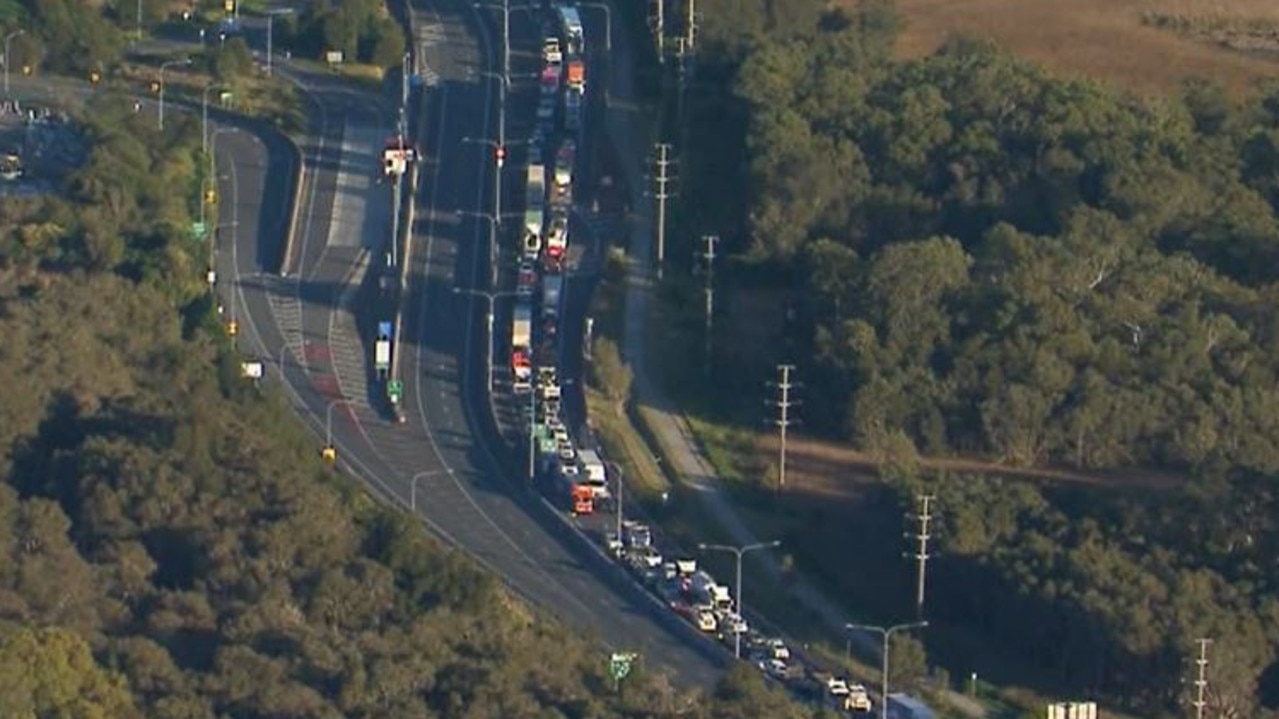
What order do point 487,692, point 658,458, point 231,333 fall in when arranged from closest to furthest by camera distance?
1. point 487,692
2. point 658,458
3. point 231,333

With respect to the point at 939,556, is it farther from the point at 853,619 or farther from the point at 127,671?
the point at 127,671

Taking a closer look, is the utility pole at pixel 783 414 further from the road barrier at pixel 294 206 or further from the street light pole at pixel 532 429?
the road barrier at pixel 294 206

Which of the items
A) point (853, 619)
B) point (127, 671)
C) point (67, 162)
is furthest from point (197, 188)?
point (127, 671)

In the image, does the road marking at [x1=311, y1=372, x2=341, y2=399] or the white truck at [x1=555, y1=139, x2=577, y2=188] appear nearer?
the road marking at [x1=311, y1=372, x2=341, y2=399]

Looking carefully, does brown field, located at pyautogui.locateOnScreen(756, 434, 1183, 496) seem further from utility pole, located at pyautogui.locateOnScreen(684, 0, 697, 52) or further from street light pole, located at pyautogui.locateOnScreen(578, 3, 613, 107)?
utility pole, located at pyautogui.locateOnScreen(684, 0, 697, 52)

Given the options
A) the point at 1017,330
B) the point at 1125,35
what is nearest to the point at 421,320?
the point at 1017,330

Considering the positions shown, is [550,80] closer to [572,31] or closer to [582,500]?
[572,31]

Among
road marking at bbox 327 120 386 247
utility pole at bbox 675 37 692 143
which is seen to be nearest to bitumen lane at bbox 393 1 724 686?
road marking at bbox 327 120 386 247
